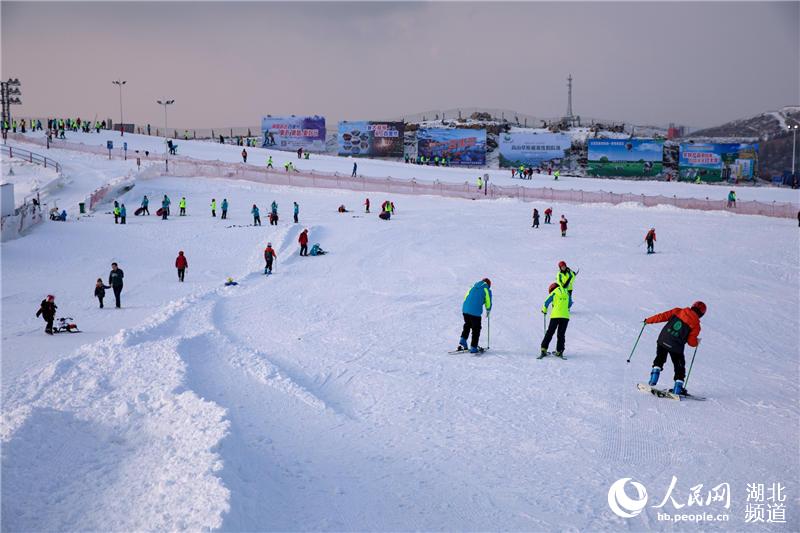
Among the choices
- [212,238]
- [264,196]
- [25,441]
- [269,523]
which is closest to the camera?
[269,523]

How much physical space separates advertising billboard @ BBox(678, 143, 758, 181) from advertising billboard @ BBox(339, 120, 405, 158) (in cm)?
2731

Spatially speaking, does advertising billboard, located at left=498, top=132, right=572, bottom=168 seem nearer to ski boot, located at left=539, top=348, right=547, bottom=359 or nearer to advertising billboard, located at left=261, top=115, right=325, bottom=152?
advertising billboard, located at left=261, top=115, right=325, bottom=152

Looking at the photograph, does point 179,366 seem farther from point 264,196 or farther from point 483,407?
point 264,196

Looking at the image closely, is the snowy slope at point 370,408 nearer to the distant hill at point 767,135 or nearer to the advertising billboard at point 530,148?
the advertising billboard at point 530,148

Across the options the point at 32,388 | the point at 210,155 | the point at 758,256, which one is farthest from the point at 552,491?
the point at 210,155

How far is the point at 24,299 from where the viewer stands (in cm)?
1652

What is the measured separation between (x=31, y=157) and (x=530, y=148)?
42.5 meters

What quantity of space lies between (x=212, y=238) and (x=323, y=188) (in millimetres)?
13724

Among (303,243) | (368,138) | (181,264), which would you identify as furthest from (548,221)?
(368,138)

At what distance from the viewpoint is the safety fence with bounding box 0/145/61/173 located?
42306mm

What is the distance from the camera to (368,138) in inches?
2697

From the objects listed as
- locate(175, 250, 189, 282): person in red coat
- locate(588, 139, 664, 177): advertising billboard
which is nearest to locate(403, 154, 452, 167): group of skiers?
locate(588, 139, 664, 177): advertising billboard

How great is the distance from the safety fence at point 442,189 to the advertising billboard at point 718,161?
916 inches

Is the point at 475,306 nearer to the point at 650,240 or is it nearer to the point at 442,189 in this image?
the point at 650,240
